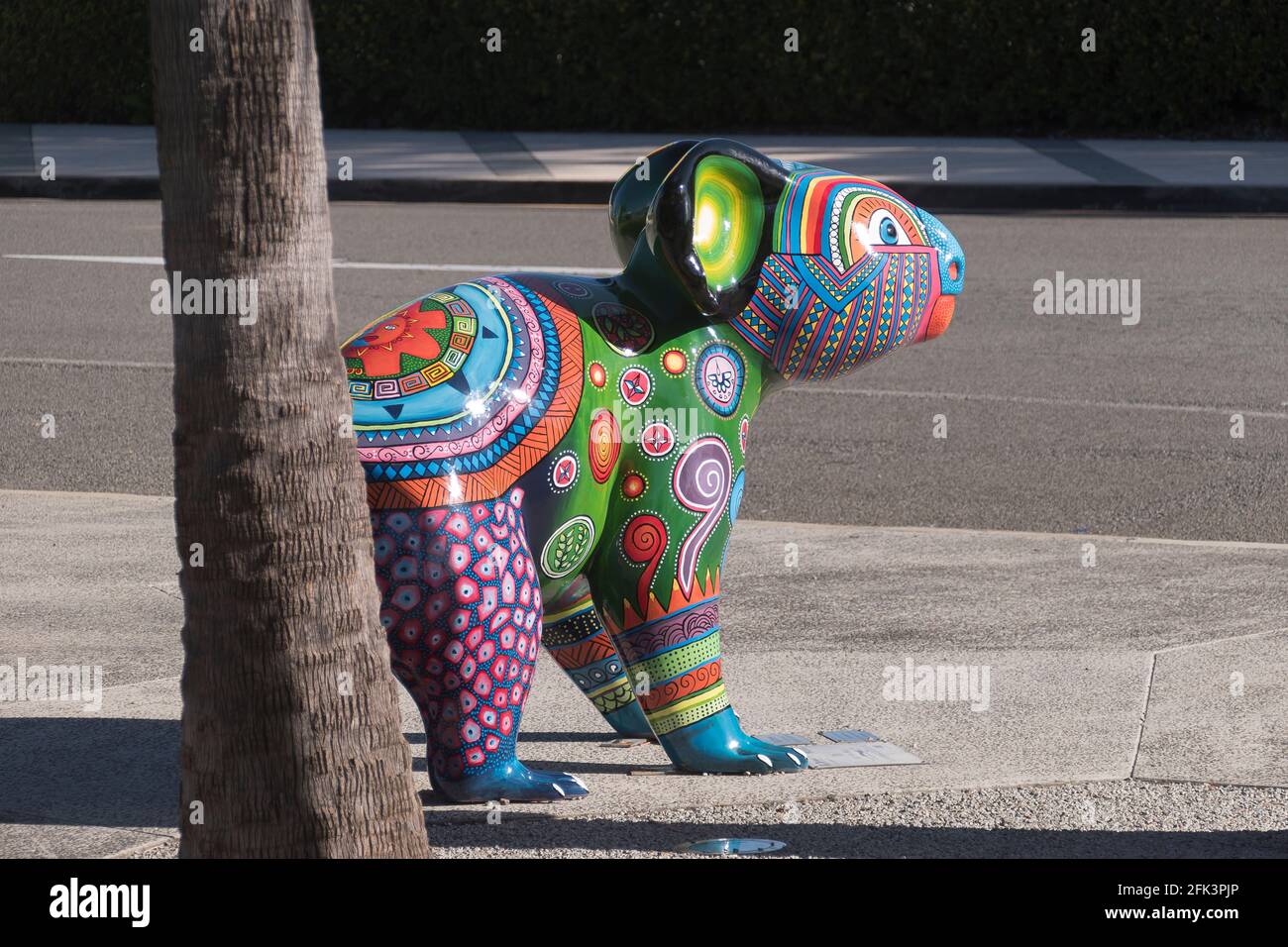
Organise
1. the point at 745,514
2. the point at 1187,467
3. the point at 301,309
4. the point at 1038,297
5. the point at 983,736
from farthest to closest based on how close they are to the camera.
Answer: the point at 1038,297 < the point at 1187,467 < the point at 745,514 < the point at 983,736 < the point at 301,309

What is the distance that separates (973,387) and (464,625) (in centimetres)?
594

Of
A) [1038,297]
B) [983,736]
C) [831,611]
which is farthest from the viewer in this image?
[1038,297]

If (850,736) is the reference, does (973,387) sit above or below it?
above

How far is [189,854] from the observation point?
3.17 meters

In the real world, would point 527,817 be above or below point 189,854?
below

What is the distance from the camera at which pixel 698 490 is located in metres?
4.23

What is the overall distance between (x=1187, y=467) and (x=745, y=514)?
208 centimetres

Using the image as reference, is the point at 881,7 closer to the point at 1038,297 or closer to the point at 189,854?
the point at 1038,297

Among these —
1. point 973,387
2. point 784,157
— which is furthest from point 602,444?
point 784,157

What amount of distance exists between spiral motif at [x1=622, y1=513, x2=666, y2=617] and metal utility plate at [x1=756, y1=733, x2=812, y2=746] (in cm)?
65

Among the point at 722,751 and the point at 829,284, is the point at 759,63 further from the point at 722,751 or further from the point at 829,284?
the point at 722,751

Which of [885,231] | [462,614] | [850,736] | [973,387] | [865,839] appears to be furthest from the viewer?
[973,387]

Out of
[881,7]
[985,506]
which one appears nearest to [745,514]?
[985,506]

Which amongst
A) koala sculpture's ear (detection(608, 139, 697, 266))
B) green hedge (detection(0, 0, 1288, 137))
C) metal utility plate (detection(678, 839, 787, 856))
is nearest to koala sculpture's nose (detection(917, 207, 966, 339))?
koala sculpture's ear (detection(608, 139, 697, 266))
